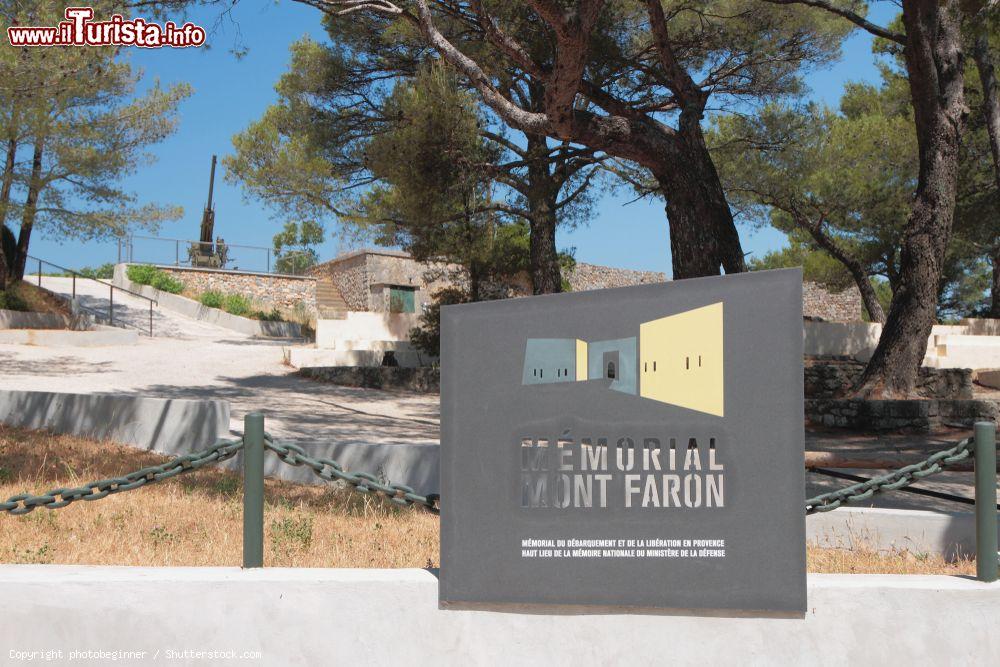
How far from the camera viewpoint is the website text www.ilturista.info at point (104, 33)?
378 inches

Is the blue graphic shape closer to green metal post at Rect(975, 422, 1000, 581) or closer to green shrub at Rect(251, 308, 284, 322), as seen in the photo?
green metal post at Rect(975, 422, 1000, 581)

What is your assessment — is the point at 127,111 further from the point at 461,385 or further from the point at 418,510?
the point at 461,385

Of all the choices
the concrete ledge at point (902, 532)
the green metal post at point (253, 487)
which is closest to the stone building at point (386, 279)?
the concrete ledge at point (902, 532)

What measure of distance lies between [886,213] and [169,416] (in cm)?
1814

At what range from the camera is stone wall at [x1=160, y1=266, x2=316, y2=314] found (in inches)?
1232

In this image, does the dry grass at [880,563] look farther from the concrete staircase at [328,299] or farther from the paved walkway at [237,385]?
the concrete staircase at [328,299]

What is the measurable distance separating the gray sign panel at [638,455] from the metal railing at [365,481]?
12.7 inches

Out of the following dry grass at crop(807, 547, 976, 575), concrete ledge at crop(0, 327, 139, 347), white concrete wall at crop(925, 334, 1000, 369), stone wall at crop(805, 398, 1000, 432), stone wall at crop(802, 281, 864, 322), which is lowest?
dry grass at crop(807, 547, 976, 575)

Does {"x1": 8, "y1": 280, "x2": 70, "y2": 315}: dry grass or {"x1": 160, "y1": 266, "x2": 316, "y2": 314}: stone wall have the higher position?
{"x1": 160, "y1": 266, "x2": 316, "y2": 314}: stone wall

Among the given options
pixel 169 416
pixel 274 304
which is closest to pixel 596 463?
pixel 169 416

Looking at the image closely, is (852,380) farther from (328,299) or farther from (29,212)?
(328,299)

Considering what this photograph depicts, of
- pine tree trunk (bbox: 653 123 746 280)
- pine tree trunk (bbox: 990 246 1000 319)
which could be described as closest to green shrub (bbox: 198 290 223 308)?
pine tree trunk (bbox: 653 123 746 280)

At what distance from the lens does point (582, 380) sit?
2779 millimetres

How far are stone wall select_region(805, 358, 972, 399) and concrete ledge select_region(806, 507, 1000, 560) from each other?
327 inches
